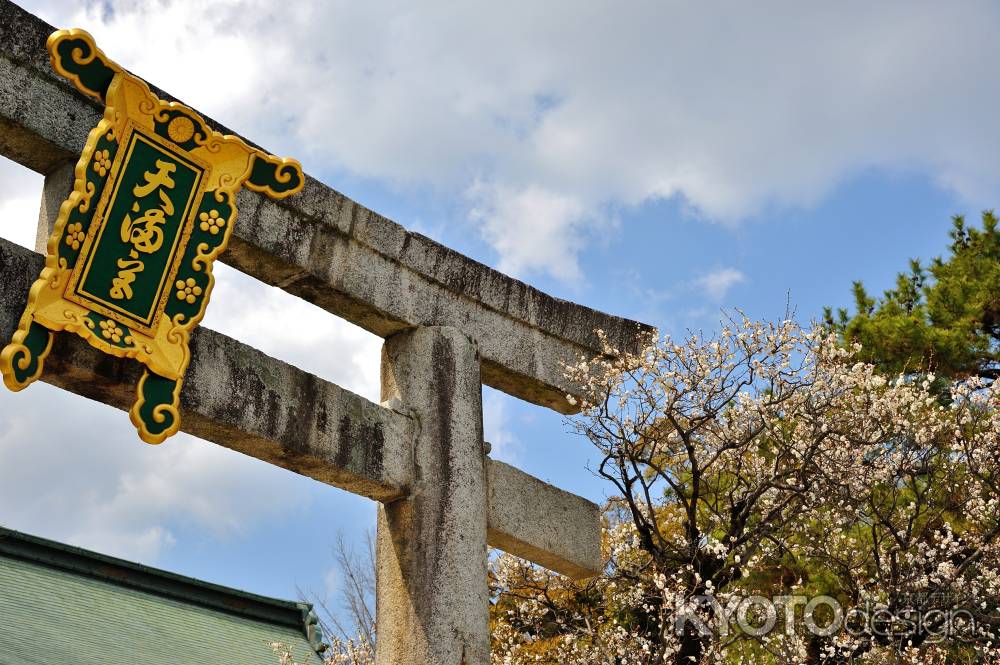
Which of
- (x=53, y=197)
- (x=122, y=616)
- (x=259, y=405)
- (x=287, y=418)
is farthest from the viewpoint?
(x=122, y=616)

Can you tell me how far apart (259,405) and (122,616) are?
627 cm

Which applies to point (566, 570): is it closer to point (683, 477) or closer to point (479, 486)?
point (479, 486)

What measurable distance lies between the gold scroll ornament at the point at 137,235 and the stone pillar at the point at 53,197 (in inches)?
13.2

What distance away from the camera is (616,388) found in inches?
354

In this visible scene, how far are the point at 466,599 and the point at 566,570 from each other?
1.31 meters

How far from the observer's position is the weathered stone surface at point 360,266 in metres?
5.56

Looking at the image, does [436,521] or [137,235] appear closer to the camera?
[137,235]

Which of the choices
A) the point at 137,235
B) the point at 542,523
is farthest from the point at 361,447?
the point at 137,235

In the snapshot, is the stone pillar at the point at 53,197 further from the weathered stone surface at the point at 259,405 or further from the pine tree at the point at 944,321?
the pine tree at the point at 944,321

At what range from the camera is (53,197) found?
18.7 ft

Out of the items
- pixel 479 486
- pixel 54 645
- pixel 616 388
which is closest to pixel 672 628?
pixel 616 388

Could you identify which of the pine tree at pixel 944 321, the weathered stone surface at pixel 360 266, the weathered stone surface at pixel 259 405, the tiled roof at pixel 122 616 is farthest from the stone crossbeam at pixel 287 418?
the pine tree at pixel 944 321

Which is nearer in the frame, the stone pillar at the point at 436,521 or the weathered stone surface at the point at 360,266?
the weathered stone surface at the point at 360,266

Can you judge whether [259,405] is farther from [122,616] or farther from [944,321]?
[944,321]
